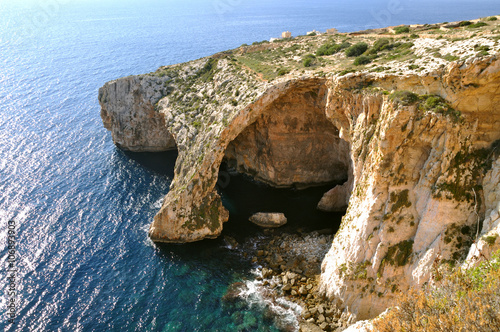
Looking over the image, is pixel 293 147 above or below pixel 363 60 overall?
below

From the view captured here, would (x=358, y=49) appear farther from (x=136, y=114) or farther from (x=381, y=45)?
(x=136, y=114)

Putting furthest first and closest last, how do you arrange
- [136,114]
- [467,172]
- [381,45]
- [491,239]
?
[136,114], [381,45], [467,172], [491,239]

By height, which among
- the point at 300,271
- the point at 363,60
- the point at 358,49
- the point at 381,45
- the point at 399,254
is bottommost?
the point at 300,271

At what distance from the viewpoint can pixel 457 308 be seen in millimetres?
17422

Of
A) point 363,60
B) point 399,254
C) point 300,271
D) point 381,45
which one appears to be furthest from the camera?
point 381,45

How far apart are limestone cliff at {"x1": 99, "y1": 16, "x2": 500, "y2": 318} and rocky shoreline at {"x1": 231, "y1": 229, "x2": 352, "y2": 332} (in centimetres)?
188

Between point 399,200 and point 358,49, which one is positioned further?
point 358,49

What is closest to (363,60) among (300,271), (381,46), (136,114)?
(381,46)

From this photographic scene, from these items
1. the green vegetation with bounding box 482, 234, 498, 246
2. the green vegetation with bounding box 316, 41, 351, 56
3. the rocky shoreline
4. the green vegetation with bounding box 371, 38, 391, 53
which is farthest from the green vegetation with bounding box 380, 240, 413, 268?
the green vegetation with bounding box 316, 41, 351, 56

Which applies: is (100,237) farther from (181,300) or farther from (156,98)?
(156,98)

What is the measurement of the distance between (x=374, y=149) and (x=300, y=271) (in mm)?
16337

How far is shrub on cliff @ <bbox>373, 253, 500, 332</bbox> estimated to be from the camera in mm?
16172

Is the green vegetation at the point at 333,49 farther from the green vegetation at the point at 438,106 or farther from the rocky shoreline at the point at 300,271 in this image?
the green vegetation at the point at 438,106

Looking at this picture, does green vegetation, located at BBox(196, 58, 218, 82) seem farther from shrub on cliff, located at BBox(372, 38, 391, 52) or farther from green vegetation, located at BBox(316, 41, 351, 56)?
shrub on cliff, located at BBox(372, 38, 391, 52)
